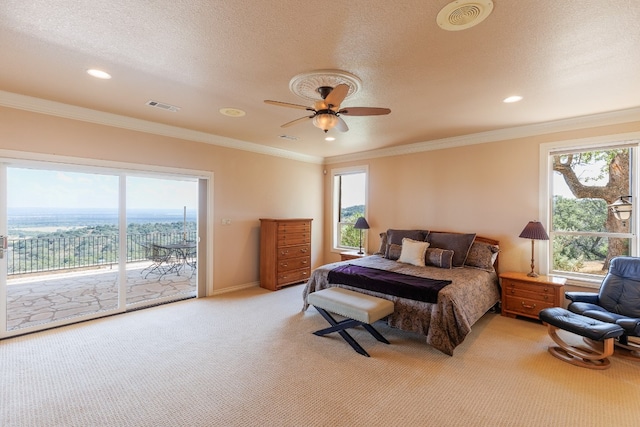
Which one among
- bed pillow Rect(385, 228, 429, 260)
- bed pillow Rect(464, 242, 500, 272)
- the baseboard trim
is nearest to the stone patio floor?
the baseboard trim

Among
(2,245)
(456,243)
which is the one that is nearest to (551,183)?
(456,243)

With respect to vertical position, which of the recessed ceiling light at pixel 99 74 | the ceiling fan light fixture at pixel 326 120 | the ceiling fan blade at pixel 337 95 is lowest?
the ceiling fan light fixture at pixel 326 120

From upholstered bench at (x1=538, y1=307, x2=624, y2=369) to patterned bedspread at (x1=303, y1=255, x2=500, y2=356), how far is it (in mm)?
693

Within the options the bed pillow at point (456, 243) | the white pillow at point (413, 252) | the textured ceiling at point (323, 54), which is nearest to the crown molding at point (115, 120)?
the textured ceiling at point (323, 54)

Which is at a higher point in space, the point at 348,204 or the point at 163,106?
the point at 163,106

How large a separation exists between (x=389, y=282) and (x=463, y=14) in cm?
255

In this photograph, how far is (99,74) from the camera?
2623mm

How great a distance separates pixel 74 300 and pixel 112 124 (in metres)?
2.62

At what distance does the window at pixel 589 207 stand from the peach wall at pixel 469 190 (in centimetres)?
26

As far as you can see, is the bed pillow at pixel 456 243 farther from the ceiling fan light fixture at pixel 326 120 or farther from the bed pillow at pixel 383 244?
the ceiling fan light fixture at pixel 326 120

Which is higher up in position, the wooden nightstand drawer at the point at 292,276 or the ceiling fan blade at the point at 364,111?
the ceiling fan blade at the point at 364,111

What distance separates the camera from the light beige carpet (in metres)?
2.02

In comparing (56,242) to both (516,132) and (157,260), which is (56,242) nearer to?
(157,260)

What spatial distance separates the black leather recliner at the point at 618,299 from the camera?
2930 millimetres
